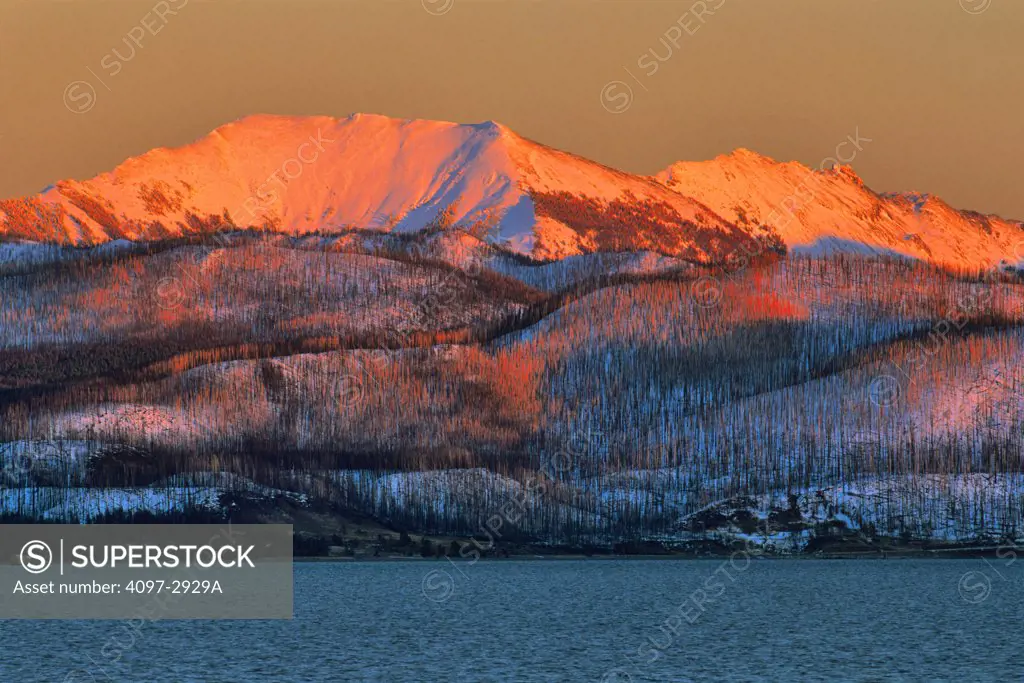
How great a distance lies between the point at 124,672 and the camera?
187 m

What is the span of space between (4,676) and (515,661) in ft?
165

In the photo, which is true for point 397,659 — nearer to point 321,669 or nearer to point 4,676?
point 321,669

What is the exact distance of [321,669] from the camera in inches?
7357

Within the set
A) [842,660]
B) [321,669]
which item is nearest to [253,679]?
[321,669]

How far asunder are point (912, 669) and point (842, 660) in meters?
10.3

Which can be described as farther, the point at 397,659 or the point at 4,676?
the point at 397,659

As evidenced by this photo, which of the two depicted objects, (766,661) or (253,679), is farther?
(766,661)

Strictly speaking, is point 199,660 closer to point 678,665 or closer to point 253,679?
point 253,679

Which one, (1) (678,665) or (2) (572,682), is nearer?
(2) (572,682)

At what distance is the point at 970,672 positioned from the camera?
18675cm

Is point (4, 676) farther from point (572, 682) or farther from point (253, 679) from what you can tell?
point (572, 682)

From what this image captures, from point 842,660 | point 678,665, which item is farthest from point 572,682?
point 842,660

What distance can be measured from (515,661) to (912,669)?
130 feet

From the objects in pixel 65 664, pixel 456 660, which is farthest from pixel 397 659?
pixel 65 664
